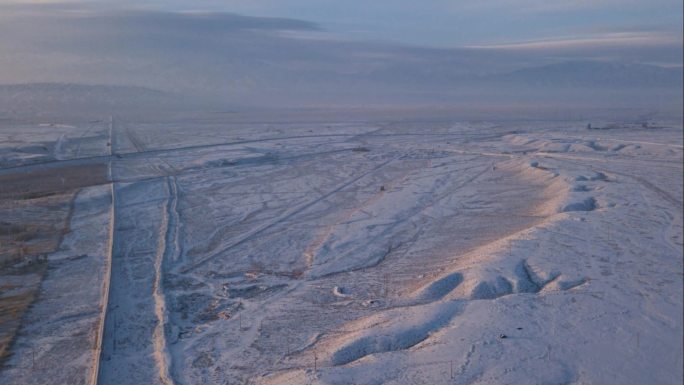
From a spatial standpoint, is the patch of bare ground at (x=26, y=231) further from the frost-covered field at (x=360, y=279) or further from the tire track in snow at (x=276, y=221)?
the tire track in snow at (x=276, y=221)

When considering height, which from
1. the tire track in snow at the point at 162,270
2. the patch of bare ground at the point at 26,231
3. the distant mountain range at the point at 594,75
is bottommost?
the tire track in snow at the point at 162,270

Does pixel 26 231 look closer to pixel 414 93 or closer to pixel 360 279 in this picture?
pixel 360 279

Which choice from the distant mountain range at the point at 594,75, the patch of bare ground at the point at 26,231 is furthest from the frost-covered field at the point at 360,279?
the distant mountain range at the point at 594,75

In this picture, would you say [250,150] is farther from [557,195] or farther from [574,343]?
[574,343]

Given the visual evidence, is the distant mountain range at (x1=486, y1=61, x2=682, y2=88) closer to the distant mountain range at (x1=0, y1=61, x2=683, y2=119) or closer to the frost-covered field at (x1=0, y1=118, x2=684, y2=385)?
the distant mountain range at (x1=0, y1=61, x2=683, y2=119)

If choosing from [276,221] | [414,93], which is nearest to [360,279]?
[276,221]

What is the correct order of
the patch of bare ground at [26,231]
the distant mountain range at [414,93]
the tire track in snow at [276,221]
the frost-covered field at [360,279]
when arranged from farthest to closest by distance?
1. the distant mountain range at [414,93]
2. the tire track in snow at [276,221]
3. the patch of bare ground at [26,231]
4. the frost-covered field at [360,279]

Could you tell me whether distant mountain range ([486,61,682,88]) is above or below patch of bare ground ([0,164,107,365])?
above

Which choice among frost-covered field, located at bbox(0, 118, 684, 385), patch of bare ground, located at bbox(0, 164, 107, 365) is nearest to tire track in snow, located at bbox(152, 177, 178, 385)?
frost-covered field, located at bbox(0, 118, 684, 385)
